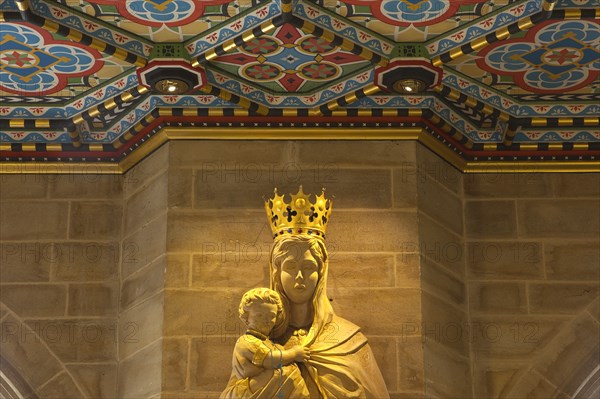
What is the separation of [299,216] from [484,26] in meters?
1.41

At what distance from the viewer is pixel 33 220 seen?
8.37 m

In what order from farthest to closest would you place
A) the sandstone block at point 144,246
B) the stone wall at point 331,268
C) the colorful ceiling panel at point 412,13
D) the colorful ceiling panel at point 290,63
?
the sandstone block at point 144,246 → the stone wall at point 331,268 → the colorful ceiling panel at point 290,63 → the colorful ceiling panel at point 412,13

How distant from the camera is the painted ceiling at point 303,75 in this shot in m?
7.31

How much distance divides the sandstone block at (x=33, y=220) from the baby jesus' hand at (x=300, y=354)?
6.25 ft

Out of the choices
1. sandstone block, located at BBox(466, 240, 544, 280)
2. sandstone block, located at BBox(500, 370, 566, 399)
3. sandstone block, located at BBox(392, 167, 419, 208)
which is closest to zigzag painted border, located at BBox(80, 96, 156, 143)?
sandstone block, located at BBox(392, 167, 419, 208)

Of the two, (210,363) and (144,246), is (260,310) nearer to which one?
(210,363)

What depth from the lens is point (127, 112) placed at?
324 inches

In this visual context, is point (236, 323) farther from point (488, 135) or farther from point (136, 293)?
point (488, 135)

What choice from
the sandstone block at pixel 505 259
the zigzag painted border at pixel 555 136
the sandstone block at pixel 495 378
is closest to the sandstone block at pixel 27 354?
the sandstone block at pixel 495 378

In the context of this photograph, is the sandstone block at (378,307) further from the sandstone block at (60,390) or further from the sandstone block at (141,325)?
the sandstone block at (60,390)

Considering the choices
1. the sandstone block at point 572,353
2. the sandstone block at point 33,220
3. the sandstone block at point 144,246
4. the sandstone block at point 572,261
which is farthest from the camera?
the sandstone block at point 33,220

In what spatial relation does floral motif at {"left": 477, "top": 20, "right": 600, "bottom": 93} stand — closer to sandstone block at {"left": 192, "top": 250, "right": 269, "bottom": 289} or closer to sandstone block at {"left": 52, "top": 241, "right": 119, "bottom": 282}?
sandstone block at {"left": 192, "top": 250, "right": 269, "bottom": 289}

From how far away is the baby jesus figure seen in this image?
23.0 ft

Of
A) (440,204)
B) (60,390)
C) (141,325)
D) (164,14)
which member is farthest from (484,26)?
(60,390)
